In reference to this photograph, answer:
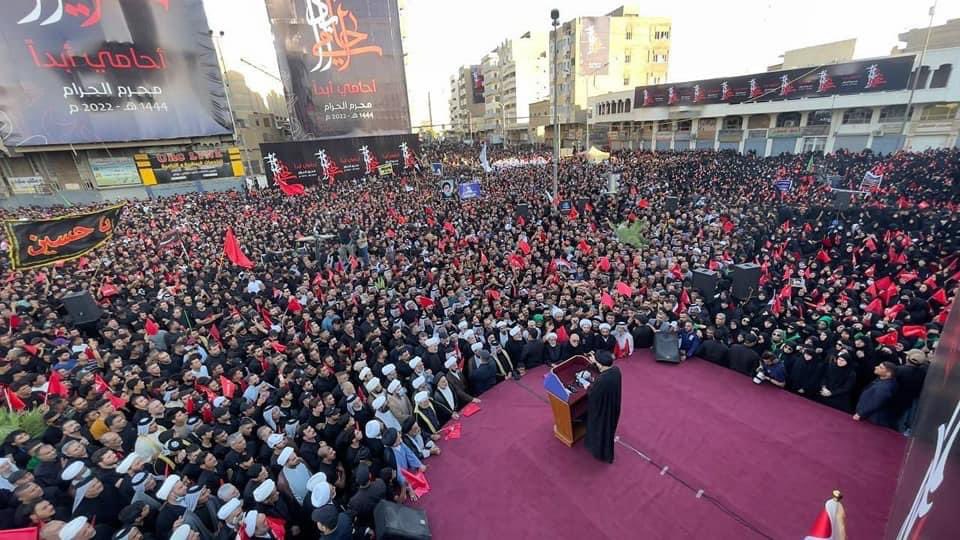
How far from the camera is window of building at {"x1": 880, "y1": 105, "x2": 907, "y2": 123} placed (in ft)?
86.4

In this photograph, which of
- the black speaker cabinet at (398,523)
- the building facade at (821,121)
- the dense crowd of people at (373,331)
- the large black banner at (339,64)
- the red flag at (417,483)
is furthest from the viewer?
the large black banner at (339,64)

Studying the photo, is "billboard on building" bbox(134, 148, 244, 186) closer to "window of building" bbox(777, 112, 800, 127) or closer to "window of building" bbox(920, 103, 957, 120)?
A: "window of building" bbox(777, 112, 800, 127)

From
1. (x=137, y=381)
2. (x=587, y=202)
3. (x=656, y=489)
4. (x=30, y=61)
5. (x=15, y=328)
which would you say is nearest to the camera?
(x=656, y=489)

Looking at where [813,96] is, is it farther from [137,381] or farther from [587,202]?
[137,381]

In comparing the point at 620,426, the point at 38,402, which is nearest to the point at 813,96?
the point at 620,426

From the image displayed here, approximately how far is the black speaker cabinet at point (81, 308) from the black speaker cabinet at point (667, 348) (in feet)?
36.8

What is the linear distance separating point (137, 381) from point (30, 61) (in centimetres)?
2700

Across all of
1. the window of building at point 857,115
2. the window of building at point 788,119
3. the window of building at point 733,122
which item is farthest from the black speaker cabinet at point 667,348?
the window of building at point 733,122

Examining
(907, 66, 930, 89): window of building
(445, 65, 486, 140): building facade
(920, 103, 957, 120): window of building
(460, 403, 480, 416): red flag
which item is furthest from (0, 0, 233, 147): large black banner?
(445, 65, 486, 140): building facade

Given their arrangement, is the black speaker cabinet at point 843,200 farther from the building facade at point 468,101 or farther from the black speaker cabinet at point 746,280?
the building facade at point 468,101

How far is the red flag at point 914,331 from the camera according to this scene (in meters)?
6.32

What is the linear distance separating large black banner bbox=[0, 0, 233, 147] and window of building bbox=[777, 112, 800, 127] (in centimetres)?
4102

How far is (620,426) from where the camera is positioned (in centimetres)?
555

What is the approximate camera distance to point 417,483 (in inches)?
192
